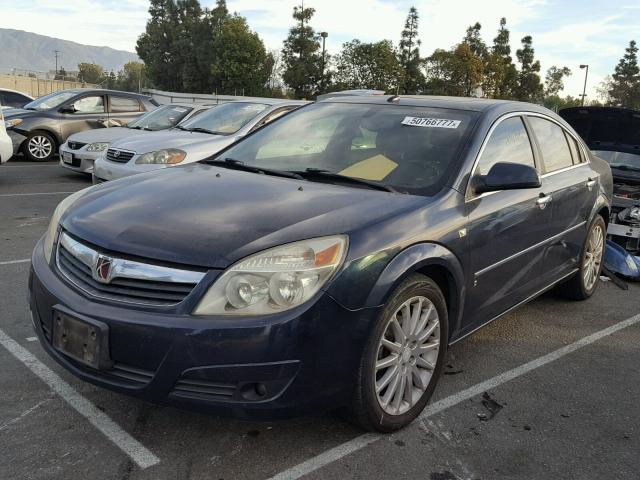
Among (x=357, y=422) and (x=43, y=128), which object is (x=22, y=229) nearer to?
(x=357, y=422)

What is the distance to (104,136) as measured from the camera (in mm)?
9789

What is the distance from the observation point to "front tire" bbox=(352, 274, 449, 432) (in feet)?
8.68

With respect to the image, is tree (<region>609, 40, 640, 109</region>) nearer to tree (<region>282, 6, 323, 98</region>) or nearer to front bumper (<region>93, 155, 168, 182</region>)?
tree (<region>282, 6, 323, 98</region>)

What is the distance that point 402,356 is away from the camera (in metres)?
2.86

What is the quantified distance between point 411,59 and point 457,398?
61614mm

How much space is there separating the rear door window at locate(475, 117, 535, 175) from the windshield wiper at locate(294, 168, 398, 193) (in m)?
0.57

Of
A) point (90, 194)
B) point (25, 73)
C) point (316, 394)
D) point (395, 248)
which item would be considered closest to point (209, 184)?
point (90, 194)

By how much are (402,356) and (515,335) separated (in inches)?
69.9

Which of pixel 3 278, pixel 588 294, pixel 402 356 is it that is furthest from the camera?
pixel 588 294

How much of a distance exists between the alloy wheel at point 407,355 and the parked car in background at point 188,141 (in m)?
4.75

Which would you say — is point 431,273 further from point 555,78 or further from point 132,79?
point 132,79

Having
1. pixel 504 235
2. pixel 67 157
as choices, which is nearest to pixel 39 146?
pixel 67 157

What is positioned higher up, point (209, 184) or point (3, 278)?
point (209, 184)

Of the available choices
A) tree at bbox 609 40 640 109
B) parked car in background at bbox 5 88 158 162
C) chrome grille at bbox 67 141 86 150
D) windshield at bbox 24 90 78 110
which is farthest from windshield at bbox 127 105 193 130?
tree at bbox 609 40 640 109
